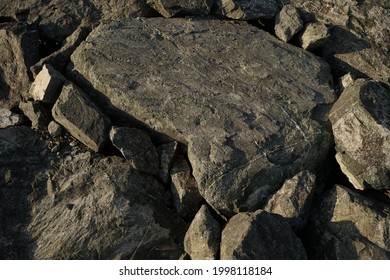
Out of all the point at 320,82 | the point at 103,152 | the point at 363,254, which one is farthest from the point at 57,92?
the point at 363,254

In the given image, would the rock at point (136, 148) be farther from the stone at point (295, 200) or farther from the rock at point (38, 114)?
the stone at point (295, 200)

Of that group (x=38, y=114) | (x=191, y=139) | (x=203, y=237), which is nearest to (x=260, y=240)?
(x=203, y=237)

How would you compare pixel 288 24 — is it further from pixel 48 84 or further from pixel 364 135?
pixel 48 84

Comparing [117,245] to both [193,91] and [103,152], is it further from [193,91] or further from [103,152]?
[193,91]

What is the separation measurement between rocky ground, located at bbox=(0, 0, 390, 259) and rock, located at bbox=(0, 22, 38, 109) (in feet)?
0.06

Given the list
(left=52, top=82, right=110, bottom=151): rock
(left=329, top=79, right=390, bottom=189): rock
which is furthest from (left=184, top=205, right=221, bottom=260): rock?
(left=329, top=79, right=390, bottom=189): rock

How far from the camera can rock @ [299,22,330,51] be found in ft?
18.7

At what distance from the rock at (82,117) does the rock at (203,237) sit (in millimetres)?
1393

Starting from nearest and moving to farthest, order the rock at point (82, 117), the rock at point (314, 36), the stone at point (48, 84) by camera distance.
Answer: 1. the rock at point (82, 117)
2. the stone at point (48, 84)
3. the rock at point (314, 36)

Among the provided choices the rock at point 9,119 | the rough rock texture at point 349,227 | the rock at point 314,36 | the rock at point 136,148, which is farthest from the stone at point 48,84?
the rough rock texture at point 349,227

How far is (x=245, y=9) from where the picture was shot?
590cm

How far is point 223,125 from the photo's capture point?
16.2 feet

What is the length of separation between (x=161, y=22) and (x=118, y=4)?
0.70 m

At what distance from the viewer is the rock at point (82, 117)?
16.2ft
